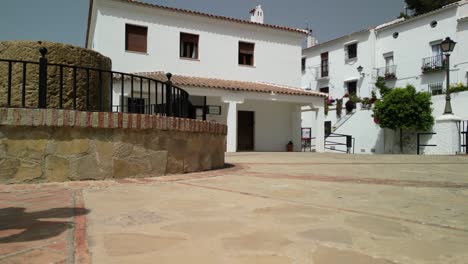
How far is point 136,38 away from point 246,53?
5.75 m

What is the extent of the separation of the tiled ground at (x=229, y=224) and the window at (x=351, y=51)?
26.6 metres

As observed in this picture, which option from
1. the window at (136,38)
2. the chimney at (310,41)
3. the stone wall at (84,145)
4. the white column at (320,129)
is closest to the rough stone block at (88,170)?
the stone wall at (84,145)

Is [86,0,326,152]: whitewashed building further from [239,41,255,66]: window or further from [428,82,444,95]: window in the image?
[428,82,444,95]: window

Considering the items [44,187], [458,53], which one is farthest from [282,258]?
[458,53]

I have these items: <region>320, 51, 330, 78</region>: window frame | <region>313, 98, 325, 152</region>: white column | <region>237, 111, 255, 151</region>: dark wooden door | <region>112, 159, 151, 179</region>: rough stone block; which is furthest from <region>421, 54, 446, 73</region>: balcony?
<region>112, 159, 151, 179</region>: rough stone block

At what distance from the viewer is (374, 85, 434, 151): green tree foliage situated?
19156 millimetres

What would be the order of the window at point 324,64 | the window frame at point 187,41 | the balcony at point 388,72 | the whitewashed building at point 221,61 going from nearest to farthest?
the whitewashed building at point 221,61, the window frame at point 187,41, the balcony at point 388,72, the window at point 324,64

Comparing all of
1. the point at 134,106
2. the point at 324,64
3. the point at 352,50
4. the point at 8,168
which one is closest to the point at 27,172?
the point at 8,168

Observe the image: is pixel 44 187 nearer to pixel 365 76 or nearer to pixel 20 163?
pixel 20 163

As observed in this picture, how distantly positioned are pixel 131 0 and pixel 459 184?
1504cm

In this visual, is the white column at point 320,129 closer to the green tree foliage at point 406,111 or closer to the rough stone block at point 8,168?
the green tree foliage at point 406,111

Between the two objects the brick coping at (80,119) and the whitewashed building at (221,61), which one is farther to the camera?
the whitewashed building at (221,61)

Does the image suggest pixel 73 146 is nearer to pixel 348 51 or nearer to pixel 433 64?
pixel 433 64

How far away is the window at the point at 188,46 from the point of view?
17625mm
